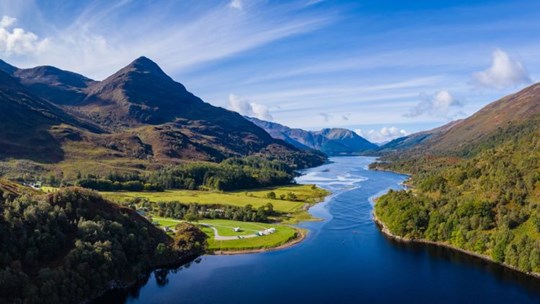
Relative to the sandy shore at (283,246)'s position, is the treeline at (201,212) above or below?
above

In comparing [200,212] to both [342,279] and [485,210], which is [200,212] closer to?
[342,279]

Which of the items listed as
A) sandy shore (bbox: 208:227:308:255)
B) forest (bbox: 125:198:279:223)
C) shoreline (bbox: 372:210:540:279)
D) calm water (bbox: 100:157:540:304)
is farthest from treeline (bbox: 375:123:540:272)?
forest (bbox: 125:198:279:223)

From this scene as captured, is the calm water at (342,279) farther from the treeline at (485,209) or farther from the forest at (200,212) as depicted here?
the forest at (200,212)

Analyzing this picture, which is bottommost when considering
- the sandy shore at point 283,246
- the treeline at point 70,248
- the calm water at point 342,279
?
the calm water at point 342,279

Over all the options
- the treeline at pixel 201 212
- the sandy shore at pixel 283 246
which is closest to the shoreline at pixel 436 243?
the sandy shore at pixel 283 246

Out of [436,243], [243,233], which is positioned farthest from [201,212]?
[436,243]

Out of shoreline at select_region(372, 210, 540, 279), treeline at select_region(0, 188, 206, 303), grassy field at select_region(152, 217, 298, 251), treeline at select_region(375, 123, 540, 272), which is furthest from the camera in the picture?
grassy field at select_region(152, 217, 298, 251)

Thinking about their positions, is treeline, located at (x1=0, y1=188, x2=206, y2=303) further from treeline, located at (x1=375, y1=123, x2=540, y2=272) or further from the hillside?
treeline, located at (x1=375, y1=123, x2=540, y2=272)
